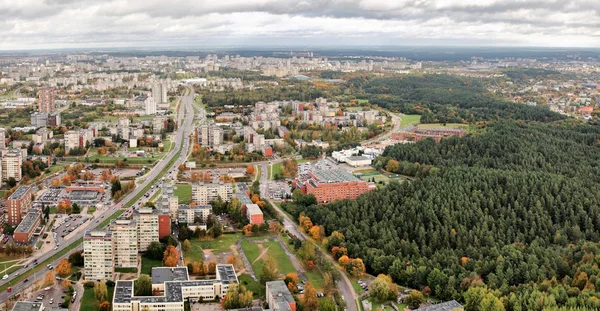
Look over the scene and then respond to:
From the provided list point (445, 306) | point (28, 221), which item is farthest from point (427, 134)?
point (28, 221)

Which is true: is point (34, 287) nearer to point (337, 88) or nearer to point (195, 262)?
point (195, 262)

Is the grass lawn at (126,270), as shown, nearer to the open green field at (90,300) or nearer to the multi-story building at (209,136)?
the open green field at (90,300)

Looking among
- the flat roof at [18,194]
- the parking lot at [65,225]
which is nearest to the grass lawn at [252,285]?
the parking lot at [65,225]

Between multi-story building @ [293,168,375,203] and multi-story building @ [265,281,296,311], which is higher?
multi-story building @ [293,168,375,203]

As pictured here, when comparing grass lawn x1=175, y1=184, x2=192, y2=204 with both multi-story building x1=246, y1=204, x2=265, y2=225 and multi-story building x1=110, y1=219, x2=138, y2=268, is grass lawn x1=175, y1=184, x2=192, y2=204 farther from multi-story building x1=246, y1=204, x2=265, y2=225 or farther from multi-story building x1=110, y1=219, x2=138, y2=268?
multi-story building x1=110, y1=219, x2=138, y2=268

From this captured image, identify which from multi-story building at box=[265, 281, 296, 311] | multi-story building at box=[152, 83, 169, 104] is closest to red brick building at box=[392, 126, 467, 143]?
multi-story building at box=[265, 281, 296, 311]

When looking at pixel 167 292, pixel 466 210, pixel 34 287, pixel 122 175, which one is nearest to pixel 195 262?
pixel 167 292
